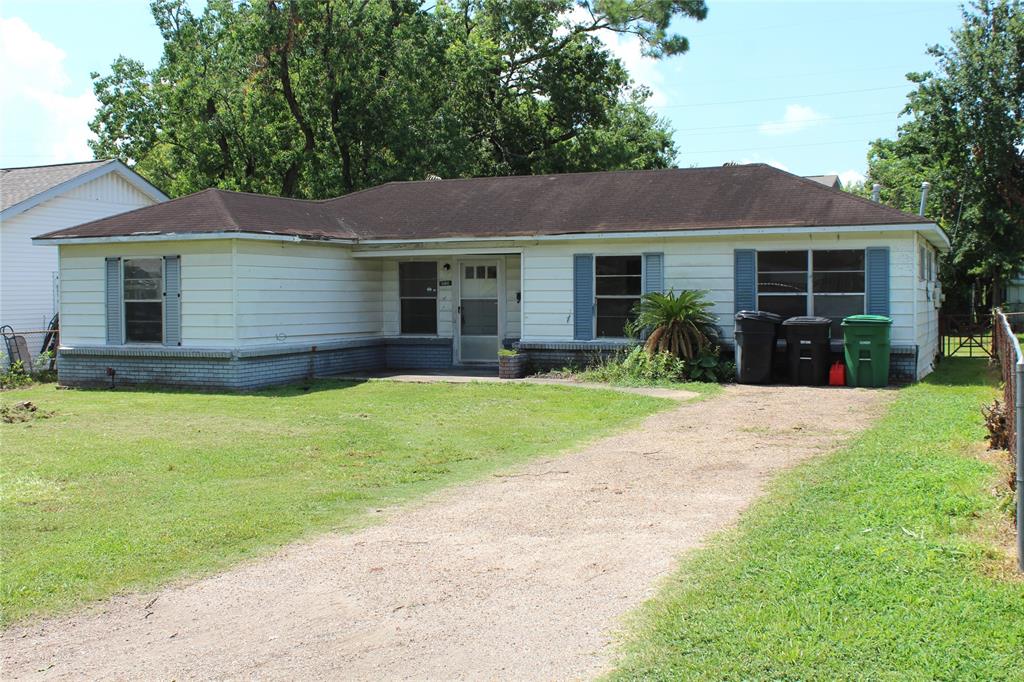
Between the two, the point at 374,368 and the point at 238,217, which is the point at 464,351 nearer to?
the point at 374,368

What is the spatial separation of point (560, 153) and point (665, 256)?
61.4 feet

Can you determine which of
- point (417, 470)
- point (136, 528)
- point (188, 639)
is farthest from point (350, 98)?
point (188, 639)

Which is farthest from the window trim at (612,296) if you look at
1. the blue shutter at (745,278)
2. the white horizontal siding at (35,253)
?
the white horizontal siding at (35,253)

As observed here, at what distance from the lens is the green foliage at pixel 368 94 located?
29828 millimetres

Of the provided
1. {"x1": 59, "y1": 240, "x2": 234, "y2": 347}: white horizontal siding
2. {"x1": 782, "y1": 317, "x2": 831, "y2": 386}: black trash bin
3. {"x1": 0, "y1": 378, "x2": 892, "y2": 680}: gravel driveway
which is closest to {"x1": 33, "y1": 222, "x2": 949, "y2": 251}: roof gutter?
{"x1": 59, "y1": 240, "x2": 234, "y2": 347}: white horizontal siding

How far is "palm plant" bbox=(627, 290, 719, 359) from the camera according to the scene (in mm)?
16828

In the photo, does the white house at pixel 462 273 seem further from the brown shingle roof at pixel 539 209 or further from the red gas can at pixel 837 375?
the red gas can at pixel 837 375

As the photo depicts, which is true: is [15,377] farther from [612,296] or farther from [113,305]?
[612,296]

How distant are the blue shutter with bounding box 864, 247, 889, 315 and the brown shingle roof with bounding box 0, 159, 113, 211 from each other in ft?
60.3

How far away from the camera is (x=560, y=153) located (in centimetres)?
3556

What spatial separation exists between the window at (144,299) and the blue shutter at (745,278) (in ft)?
34.5

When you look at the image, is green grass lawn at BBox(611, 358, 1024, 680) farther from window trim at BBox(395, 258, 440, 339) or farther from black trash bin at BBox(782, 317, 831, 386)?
window trim at BBox(395, 258, 440, 339)

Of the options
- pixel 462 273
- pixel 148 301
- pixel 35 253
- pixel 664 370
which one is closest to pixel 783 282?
pixel 664 370

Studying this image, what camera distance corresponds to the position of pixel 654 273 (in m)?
17.8
